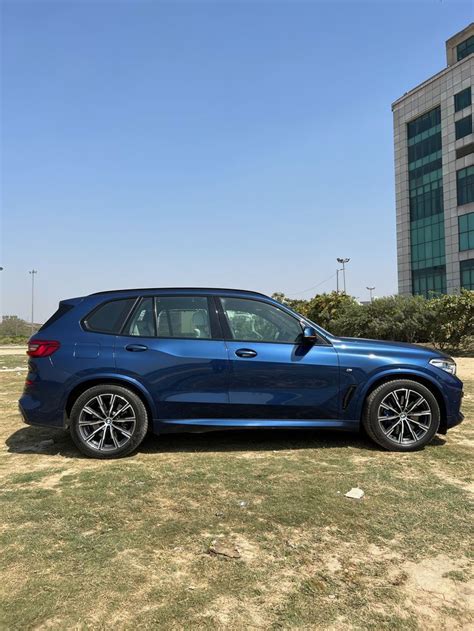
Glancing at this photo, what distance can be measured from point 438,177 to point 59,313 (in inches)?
2070

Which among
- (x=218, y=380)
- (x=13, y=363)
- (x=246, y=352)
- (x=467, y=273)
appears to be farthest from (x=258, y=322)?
(x=467, y=273)

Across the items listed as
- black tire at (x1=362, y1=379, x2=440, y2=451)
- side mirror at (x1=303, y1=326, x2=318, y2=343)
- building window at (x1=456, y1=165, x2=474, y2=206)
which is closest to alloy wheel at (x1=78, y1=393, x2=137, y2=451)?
side mirror at (x1=303, y1=326, x2=318, y2=343)

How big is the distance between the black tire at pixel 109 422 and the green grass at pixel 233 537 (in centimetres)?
18

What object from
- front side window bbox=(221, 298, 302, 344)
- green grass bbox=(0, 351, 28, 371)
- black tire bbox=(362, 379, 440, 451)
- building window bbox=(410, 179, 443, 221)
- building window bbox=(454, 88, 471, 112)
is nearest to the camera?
black tire bbox=(362, 379, 440, 451)

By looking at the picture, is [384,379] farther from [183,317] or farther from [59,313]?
[59,313]

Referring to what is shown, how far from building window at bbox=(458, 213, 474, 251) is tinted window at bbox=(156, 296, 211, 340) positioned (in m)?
46.6

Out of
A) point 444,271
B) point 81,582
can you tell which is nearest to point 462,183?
point 444,271

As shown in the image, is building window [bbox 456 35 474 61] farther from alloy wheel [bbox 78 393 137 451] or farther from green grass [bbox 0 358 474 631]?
alloy wheel [bbox 78 393 137 451]

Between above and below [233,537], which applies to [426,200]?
above

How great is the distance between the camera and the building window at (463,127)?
45.9 meters

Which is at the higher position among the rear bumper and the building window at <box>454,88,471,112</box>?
the building window at <box>454,88,471,112</box>

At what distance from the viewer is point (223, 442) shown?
5.38 m

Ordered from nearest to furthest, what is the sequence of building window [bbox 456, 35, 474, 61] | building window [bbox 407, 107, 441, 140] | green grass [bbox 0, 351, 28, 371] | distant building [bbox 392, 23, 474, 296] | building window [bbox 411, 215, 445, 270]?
1. green grass [bbox 0, 351, 28, 371]
2. distant building [bbox 392, 23, 474, 296]
3. building window [bbox 456, 35, 474, 61]
4. building window [bbox 411, 215, 445, 270]
5. building window [bbox 407, 107, 441, 140]

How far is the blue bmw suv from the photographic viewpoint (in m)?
4.84
